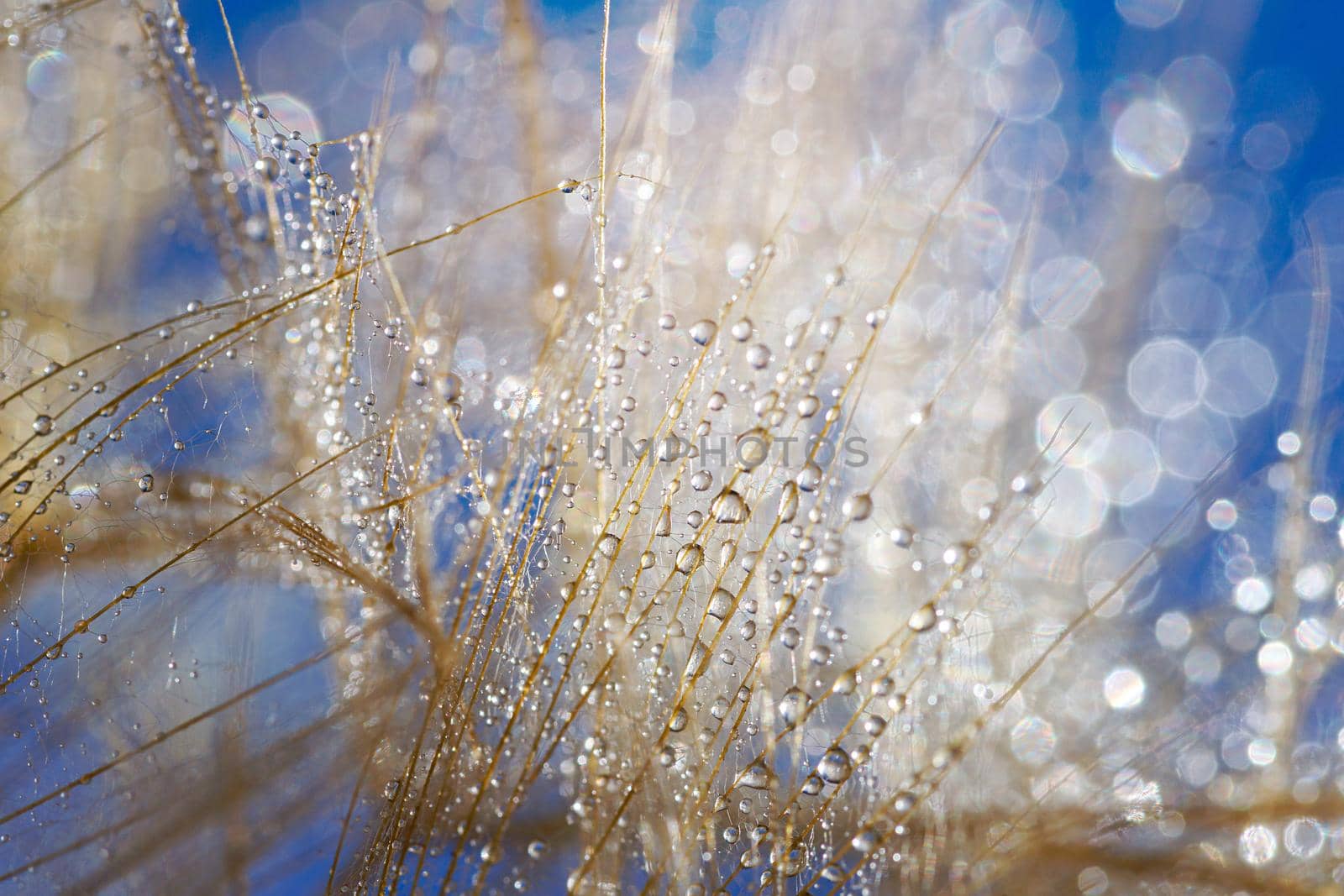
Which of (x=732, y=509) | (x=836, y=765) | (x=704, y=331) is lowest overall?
(x=836, y=765)

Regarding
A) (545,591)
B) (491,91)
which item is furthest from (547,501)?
(491,91)

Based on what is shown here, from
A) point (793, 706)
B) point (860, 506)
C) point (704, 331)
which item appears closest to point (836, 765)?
point (793, 706)

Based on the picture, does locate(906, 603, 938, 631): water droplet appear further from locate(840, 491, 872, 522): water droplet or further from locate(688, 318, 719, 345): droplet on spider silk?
locate(688, 318, 719, 345): droplet on spider silk

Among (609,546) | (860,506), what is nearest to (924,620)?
(860,506)

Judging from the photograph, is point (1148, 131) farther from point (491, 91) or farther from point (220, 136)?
point (220, 136)

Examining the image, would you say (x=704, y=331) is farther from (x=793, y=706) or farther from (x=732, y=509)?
(x=793, y=706)

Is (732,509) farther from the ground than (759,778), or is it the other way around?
(732,509)

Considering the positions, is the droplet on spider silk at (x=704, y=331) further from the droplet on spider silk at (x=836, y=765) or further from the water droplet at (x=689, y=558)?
the droplet on spider silk at (x=836, y=765)

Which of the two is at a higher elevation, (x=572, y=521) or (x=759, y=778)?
(x=572, y=521)

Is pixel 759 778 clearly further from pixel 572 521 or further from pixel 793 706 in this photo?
pixel 572 521

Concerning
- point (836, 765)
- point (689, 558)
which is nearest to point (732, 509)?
point (689, 558)
